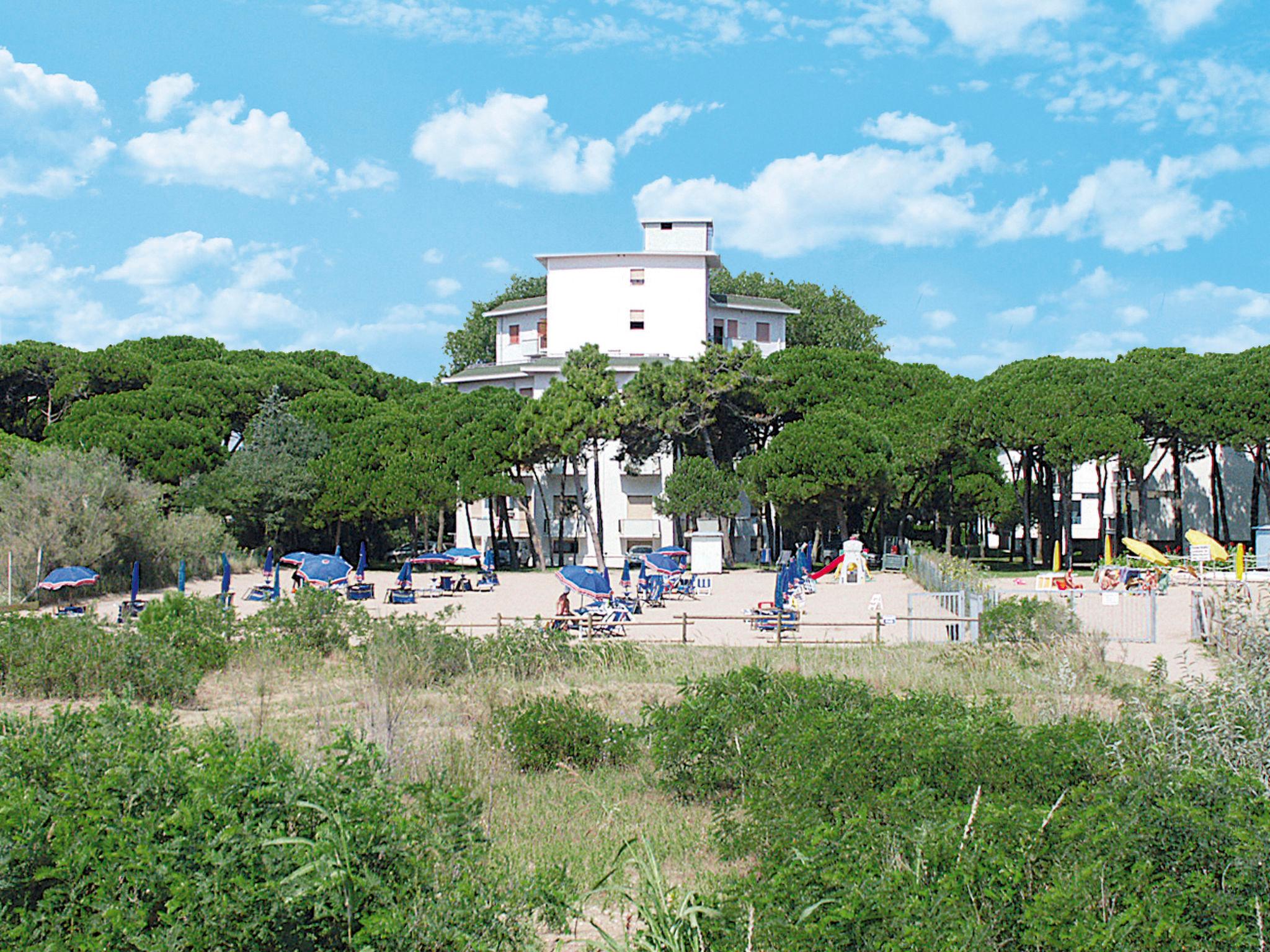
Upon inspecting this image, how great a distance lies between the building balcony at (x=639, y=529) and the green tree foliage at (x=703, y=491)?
282 inches

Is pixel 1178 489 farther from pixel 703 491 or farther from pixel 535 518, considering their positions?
pixel 535 518

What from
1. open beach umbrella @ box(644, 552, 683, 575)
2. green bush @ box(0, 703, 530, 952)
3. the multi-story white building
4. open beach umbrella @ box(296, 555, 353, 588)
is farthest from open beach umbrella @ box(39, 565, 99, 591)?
the multi-story white building

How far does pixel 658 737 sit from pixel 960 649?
754cm

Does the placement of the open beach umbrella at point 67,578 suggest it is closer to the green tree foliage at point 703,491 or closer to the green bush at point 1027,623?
the green bush at point 1027,623

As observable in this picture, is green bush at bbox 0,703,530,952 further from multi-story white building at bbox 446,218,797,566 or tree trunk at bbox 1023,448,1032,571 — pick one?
multi-story white building at bbox 446,218,797,566

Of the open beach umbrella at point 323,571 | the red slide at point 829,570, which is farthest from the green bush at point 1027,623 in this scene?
the red slide at point 829,570

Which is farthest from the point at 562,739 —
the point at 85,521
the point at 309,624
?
the point at 85,521

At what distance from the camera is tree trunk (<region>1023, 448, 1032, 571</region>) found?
142 ft

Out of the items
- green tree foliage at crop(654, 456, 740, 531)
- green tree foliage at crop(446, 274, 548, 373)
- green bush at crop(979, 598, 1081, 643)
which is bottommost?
green bush at crop(979, 598, 1081, 643)

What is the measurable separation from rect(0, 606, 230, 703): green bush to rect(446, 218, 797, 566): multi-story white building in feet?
123

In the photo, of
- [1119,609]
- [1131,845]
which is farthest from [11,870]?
[1119,609]

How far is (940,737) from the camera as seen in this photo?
258 inches

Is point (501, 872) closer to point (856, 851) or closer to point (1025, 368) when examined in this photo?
point (856, 851)

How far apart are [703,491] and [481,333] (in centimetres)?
3248
